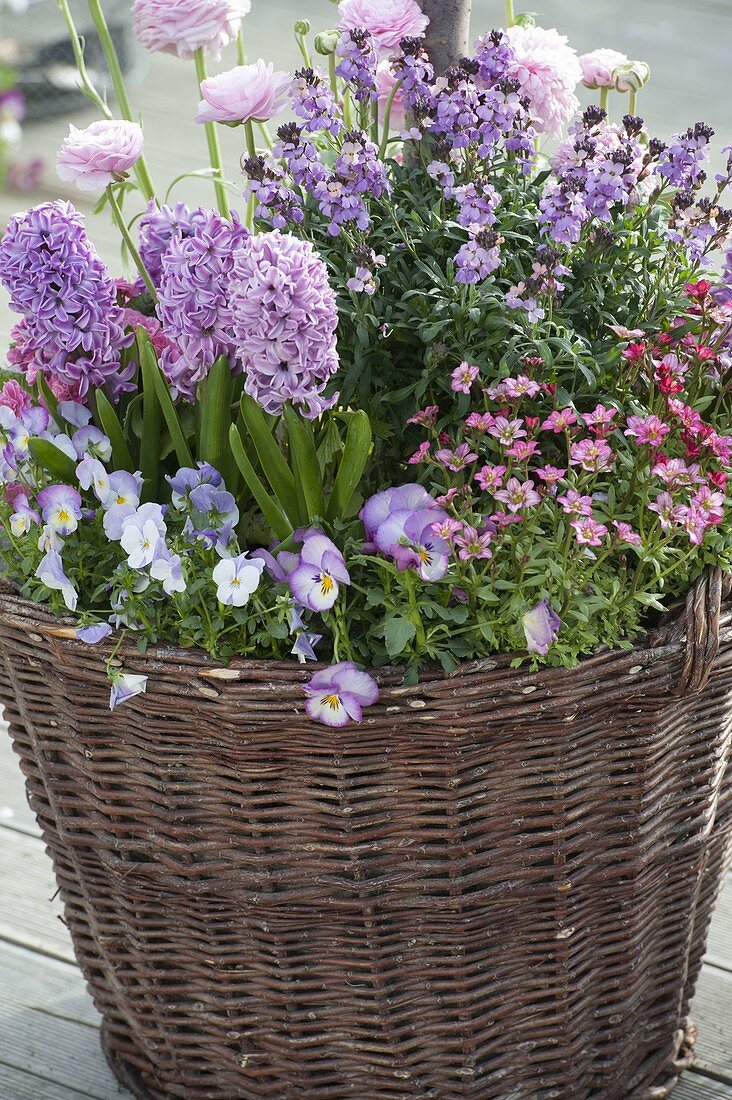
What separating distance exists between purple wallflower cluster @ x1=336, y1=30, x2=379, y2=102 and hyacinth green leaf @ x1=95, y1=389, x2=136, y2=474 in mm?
331

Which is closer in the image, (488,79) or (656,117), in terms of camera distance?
(488,79)

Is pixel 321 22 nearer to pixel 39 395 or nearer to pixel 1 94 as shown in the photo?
pixel 1 94

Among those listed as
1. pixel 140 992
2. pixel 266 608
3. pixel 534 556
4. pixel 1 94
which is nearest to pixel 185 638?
pixel 266 608

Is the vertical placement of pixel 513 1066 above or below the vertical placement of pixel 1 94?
below

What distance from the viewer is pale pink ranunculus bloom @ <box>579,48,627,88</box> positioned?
1.18 meters

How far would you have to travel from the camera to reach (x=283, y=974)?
42.6 inches

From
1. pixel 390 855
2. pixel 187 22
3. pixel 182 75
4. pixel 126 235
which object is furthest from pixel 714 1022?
pixel 182 75

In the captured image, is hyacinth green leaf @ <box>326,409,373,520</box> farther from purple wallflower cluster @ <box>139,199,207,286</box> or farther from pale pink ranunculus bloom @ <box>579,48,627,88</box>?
pale pink ranunculus bloom @ <box>579,48,627,88</box>

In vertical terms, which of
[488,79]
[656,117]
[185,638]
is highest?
[488,79]

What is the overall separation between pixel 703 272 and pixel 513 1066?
77cm

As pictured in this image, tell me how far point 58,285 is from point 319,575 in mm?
320

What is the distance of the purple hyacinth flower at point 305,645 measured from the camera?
0.91 m

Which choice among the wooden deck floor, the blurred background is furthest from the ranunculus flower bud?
the blurred background

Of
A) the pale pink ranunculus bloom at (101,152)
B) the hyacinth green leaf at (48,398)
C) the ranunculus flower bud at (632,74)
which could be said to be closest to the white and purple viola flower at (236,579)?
the hyacinth green leaf at (48,398)
